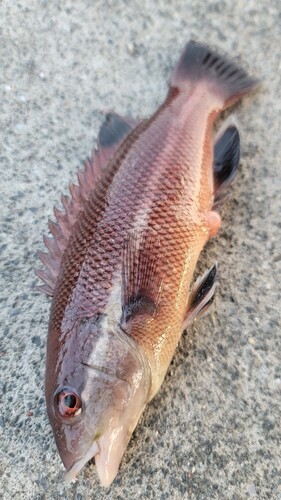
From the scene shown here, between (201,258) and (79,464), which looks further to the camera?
(201,258)

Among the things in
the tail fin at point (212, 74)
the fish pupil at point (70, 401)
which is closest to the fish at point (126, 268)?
the fish pupil at point (70, 401)

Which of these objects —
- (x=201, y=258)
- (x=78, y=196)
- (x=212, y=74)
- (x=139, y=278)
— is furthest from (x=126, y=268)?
(x=212, y=74)

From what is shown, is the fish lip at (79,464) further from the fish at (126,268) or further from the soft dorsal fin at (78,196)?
the soft dorsal fin at (78,196)

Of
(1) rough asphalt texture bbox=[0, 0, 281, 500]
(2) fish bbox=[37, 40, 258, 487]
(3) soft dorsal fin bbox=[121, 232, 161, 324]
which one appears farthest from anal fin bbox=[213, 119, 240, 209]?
(3) soft dorsal fin bbox=[121, 232, 161, 324]

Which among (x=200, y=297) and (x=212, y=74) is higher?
(x=212, y=74)

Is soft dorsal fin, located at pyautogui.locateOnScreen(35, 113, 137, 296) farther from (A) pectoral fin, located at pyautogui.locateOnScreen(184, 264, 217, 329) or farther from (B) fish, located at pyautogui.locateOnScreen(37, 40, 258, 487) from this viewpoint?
(A) pectoral fin, located at pyautogui.locateOnScreen(184, 264, 217, 329)

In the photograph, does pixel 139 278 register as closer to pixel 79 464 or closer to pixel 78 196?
pixel 78 196

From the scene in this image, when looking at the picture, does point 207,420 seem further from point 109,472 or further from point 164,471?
point 109,472
